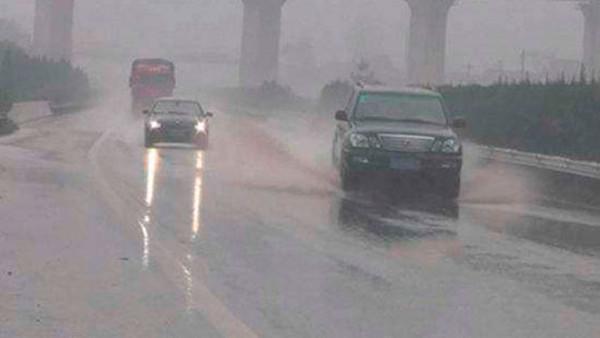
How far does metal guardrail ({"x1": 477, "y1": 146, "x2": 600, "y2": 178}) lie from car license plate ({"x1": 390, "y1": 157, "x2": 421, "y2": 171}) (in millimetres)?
4128

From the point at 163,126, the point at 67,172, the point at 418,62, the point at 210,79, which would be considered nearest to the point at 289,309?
the point at 67,172

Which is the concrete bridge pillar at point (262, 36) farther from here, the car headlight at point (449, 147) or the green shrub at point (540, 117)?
the car headlight at point (449, 147)

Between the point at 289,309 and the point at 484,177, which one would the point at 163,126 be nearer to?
the point at 484,177

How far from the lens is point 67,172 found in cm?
2352

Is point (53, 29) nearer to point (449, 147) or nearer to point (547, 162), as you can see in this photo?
point (547, 162)

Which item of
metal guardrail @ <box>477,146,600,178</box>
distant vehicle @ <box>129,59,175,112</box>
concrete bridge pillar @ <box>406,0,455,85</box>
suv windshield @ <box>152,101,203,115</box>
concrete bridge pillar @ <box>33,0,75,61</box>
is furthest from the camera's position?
concrete bridge pillar @ <box>33,0,75,61</box>

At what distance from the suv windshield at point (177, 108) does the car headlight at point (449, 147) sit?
1743cm

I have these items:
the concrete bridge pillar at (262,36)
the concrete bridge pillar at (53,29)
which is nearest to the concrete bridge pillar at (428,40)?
the concrete bridge pillar at (262,36)

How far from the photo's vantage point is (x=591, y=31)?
3489 inches

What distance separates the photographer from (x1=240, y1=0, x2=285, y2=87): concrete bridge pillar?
93.1 m

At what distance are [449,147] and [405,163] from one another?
83 centimetres

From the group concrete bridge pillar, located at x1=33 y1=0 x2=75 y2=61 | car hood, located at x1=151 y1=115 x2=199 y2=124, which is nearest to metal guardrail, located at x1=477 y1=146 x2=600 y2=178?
car hood, located at x1=151 y1=115 x2=199 y2=124

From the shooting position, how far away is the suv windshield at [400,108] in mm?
22188

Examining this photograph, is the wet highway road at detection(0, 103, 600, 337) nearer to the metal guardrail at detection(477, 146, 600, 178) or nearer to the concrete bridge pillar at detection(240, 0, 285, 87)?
the metal guardrail at detection(477, 146, 600, 178)
